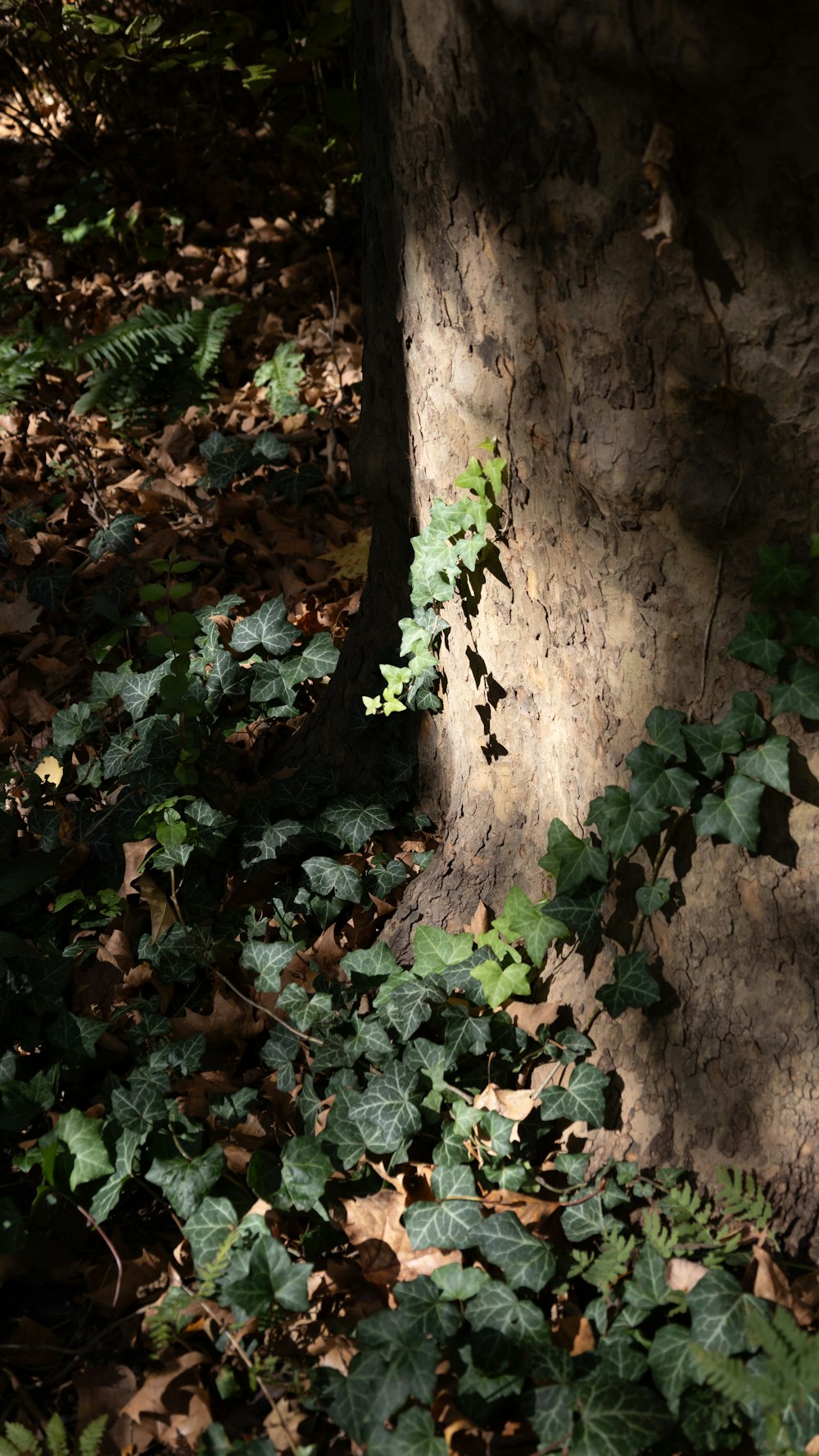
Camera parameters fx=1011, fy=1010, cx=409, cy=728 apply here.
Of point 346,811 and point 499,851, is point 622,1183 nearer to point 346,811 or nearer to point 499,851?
point 499,851

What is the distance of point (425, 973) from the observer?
8.25 feet

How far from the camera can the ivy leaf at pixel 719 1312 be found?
1.85 meters

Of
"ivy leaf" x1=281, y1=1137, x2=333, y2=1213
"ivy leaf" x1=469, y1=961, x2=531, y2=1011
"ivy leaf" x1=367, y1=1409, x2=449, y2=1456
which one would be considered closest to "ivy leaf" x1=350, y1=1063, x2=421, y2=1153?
"ivy leaf" x1=281, y1=1137, x2=333, y2=1213

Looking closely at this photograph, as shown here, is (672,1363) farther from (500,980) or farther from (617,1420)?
(500,980)

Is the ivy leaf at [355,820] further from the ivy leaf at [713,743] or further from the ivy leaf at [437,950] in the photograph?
the ivy leaf at [713,743]

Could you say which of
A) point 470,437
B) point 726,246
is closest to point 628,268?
point 726,246

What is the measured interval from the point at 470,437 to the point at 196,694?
1.38 m

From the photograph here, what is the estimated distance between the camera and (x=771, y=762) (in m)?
1.95

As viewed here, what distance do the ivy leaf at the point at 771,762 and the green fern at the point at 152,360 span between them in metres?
3.55

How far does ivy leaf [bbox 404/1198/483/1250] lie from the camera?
207 centimetres

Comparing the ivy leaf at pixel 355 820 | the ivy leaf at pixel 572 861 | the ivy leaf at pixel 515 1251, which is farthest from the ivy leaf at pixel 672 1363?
the ivy leaf at pixel 355 820

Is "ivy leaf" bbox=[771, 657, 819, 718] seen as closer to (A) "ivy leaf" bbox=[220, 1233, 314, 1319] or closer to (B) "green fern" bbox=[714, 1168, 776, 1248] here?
(B) "green fern" bbox=[714, 1168, 776, 1248]

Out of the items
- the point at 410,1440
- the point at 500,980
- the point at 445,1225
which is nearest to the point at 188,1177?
the point at 445,1225

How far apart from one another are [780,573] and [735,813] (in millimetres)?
476
